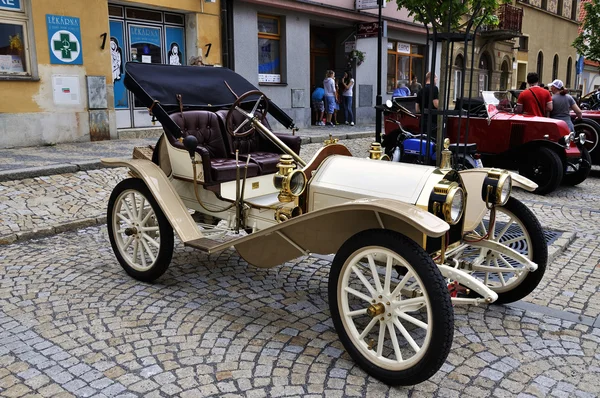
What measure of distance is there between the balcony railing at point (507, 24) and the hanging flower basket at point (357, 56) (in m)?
9.50

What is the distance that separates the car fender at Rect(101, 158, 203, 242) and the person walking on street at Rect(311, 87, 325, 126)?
37.6 feet

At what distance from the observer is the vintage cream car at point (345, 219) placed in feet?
8.82

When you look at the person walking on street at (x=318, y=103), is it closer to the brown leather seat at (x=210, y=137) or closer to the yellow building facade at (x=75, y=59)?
the yellow building facade at (x=75, y=59)

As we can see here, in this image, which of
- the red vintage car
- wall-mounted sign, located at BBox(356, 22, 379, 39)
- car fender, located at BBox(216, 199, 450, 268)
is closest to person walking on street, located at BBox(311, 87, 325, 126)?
wall-mounted sign, located at BBox(356, 22, 379, 39)

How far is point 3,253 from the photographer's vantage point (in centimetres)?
495

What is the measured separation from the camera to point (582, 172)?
841 centimetres

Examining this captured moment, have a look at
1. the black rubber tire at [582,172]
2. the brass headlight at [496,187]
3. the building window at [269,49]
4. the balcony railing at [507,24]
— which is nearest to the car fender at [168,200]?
the brass headlight at [496,187]

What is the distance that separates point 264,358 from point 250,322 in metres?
0.50

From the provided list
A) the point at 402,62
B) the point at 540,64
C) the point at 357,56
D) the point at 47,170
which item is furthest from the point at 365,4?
the point at 540,64

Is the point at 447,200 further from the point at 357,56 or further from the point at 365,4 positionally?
the point at 357,56

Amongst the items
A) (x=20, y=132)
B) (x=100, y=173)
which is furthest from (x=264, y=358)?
(x=20, y=132)

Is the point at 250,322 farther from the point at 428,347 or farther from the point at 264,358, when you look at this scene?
the point at 428,347

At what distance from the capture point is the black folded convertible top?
173 inches

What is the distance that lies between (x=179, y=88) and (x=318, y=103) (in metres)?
11.0
